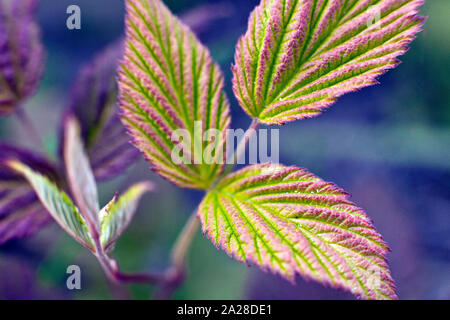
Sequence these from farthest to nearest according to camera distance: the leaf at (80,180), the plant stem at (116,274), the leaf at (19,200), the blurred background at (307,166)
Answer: the blurred background at (307,166) → the leaf at (19,200) → the plant stem at (116,274) → the leaf at (80,180)

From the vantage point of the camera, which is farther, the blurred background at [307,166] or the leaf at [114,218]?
the blurred background at [307,166]

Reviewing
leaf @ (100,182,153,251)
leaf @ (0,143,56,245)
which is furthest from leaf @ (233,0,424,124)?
leaf @ (0,143,56,245)

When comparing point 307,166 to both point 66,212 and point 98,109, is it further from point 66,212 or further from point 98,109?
point 66,212

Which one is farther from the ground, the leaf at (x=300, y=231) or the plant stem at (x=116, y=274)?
the leaf at (x=300, y=231)

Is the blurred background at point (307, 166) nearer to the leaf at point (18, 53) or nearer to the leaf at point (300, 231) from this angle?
the leaf at point (18, 53)

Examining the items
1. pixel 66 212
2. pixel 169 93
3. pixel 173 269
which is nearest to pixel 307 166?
pixel 173 269

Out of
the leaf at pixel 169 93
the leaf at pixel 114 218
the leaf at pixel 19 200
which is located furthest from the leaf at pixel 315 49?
the leaf at pixel 19 200
